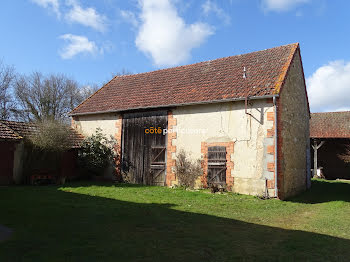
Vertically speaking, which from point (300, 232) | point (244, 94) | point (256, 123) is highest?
point (244, 94)

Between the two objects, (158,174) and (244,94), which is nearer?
(244,94)

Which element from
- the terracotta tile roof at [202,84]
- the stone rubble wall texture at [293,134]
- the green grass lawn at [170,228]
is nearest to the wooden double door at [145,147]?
the terracotta tile roof at [202,84]

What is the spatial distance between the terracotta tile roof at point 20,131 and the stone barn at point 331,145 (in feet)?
54.7

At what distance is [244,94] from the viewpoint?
1101 cm

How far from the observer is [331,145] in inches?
839

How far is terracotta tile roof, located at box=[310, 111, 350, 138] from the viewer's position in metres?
20.6

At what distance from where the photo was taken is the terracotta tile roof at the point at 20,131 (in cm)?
1245

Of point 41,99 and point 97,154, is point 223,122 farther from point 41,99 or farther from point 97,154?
point 41,99

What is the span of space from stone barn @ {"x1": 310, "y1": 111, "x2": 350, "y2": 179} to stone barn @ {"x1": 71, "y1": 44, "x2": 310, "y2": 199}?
24.1 ft

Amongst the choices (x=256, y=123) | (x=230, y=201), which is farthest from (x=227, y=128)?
(x=230, y=201)

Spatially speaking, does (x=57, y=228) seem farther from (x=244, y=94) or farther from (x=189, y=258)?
(x=244, y=94)

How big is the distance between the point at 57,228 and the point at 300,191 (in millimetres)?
10824

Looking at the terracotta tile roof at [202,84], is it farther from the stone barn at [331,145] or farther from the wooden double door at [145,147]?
the stone barn at [331,145]

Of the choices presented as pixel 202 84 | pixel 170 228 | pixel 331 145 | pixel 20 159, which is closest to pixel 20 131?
pixel 20 159
